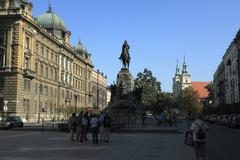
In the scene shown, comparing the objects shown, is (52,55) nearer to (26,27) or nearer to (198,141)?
(26,27)

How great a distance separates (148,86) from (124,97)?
225 feet

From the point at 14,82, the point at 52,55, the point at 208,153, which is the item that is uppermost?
the point at 52,55

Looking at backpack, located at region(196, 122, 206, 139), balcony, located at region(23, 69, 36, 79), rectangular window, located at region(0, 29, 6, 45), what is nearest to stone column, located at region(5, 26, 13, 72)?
rectangular window, located at region(0, 29, 6, 45)

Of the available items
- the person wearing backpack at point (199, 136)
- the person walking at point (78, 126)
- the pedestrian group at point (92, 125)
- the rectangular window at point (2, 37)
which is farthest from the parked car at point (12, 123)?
the person wearing backpack at point (199, 136)

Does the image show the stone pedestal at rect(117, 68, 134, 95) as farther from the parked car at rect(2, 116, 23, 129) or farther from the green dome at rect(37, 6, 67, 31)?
the green dome at rect(37, 6, 67, 31)

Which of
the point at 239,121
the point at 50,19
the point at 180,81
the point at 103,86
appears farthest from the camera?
the point at 180,81

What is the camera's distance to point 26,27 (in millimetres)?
73188

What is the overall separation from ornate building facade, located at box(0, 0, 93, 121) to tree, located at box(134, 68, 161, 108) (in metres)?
19.7

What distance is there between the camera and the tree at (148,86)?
114125 mm

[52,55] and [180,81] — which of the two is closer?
[52,55]

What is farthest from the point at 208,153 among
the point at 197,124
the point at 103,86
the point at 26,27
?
the point at 103,86

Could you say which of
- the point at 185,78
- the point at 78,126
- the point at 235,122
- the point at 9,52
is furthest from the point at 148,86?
the point at 78,126

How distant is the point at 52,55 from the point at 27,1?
1909cm

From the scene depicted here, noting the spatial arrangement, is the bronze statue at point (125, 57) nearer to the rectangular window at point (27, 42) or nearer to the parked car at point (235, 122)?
the parked car at point (235, 122)
